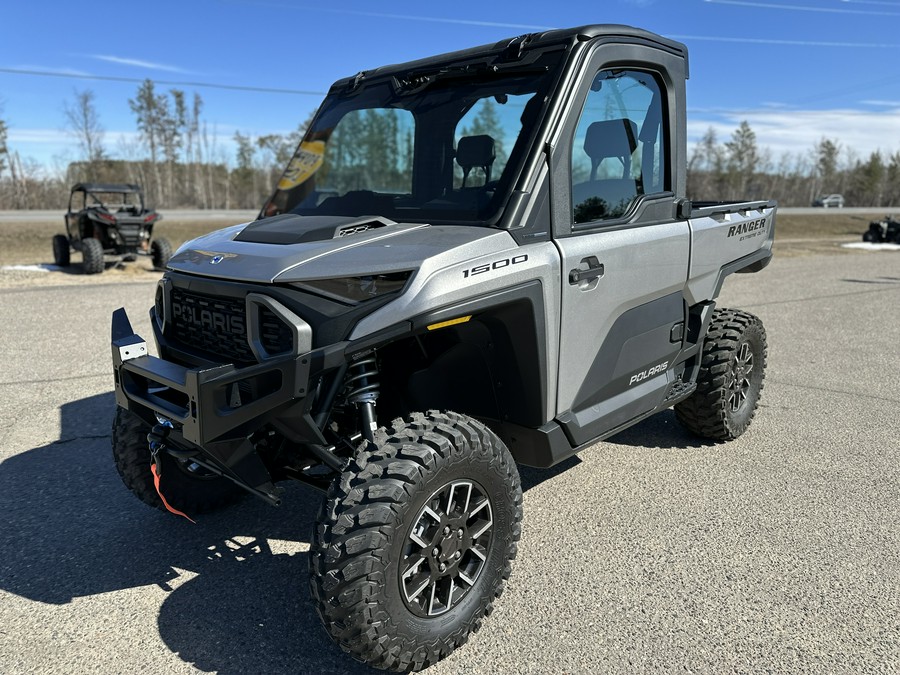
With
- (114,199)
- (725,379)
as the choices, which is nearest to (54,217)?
(114,199)

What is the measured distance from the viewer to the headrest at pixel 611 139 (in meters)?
3.21

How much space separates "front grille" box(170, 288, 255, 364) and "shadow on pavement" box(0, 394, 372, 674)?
111 cm

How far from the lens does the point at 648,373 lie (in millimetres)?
3764

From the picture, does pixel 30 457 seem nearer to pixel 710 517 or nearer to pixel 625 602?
pixel 625 602

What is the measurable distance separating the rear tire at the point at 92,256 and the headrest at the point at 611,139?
13.7 meters

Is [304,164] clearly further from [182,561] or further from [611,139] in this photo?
[182,561]

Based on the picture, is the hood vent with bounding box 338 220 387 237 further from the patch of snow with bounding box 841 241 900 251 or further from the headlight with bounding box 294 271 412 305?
the patch of snow with bounding box 841 241 900 251

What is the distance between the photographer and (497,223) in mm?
2789

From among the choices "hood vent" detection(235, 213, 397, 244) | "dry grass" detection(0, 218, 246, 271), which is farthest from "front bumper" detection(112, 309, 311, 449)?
"dry grass" detection(0, 218, 246, 271)

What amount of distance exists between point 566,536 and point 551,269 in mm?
1497

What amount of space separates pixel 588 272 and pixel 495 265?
582mm

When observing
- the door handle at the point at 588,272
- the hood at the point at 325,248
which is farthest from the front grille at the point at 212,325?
the door handle at the point at 588,272

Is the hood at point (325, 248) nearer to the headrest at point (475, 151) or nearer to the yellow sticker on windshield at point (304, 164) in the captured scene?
the headrest at point (475, 151)

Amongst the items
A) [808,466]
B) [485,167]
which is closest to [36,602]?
[485,167]
